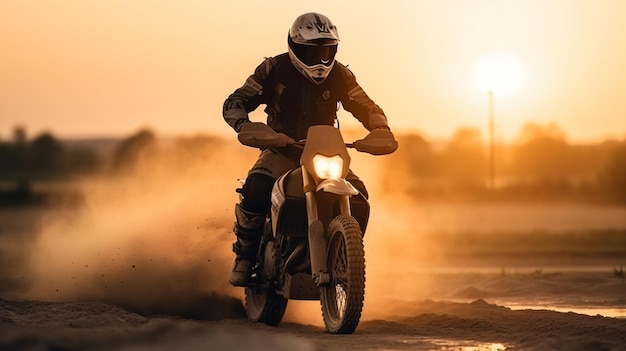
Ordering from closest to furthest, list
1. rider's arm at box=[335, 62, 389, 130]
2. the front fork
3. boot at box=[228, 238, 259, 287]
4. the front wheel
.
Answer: the front wheel < the front fork < rider's arm at box=[335, 62, 389, 130] < boot at box=[228, 238, 259, 287]

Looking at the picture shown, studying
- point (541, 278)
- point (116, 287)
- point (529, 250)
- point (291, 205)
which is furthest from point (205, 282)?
point (529, 250)

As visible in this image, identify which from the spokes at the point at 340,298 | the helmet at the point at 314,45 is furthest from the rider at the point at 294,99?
the spokes at the point at 340,298

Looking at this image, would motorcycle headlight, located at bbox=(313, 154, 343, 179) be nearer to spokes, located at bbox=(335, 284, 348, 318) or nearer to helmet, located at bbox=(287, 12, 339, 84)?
spokes, located at bbox=(335, 284, 348, 318)

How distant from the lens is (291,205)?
13336mm

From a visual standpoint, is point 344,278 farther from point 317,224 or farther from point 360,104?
point 360,104

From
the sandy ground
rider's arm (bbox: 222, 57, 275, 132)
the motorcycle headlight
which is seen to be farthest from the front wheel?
rider's arm (bbox: 222, 57, 275, 132)

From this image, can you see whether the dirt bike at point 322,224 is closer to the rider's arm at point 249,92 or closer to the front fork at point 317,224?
the front fork at point 317,224

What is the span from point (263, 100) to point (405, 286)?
307 inches

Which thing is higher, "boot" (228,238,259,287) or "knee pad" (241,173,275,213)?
"knee pad" (241,173,275,213)

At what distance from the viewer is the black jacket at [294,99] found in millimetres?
14078

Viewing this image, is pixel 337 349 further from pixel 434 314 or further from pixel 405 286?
pixel 405 286

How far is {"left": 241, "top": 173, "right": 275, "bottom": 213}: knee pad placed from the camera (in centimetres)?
1413

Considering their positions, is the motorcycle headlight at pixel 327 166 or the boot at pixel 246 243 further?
the boot at pixel 246 243

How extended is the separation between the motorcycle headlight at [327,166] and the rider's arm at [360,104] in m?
1.30
